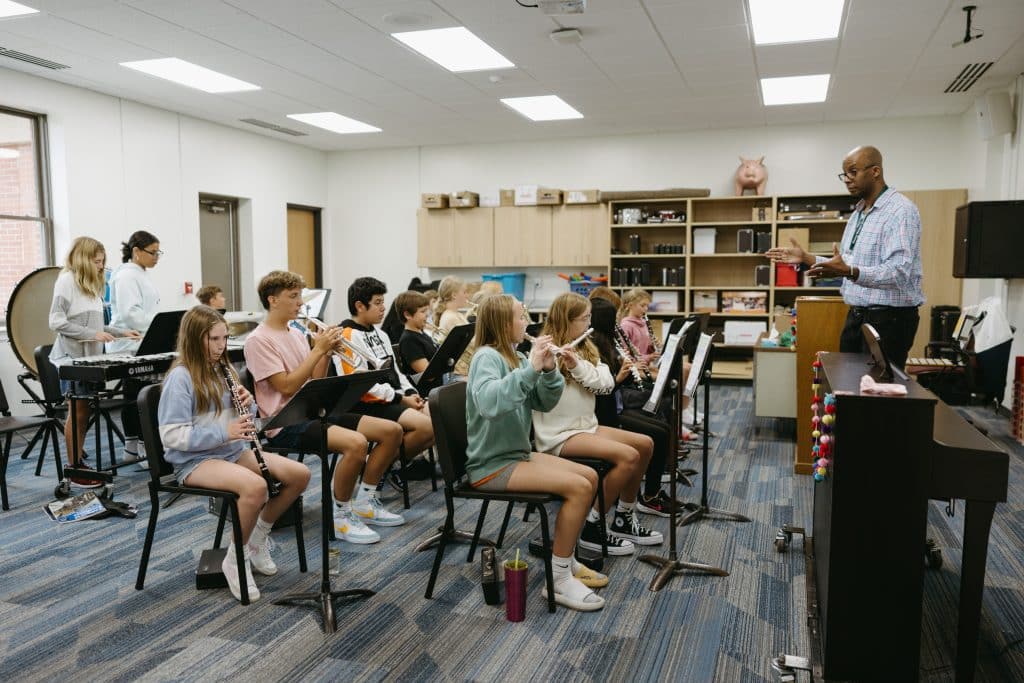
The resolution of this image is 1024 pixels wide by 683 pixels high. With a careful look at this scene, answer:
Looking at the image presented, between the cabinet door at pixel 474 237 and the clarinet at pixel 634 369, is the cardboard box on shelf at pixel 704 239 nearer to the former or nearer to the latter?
the cabinet door at pixel 474 237

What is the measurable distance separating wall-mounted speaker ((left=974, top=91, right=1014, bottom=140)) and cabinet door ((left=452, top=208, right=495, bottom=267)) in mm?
5066

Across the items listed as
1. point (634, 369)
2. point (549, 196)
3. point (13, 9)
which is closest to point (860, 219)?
point (634, 369)

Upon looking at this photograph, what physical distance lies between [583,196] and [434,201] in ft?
6.17

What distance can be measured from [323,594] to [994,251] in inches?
232

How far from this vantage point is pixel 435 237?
30.8 ft

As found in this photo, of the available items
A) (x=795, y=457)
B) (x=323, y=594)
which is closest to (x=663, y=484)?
(x=795, y=457)

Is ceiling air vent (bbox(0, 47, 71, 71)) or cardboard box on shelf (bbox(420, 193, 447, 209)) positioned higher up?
ceiling air vent (bbox(0, 47, 71, 71))

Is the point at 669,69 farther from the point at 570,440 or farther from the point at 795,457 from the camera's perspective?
the point at 570,440

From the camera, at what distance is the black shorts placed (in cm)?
400

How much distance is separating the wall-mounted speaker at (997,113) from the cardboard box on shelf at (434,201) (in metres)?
5.67

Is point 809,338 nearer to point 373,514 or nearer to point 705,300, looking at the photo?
point 373,514

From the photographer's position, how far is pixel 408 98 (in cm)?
692

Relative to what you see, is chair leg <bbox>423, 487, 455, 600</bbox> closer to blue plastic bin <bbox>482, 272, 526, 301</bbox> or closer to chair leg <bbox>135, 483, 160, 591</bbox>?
chair leg <bbox>135, 483, 160, 591</bbox>

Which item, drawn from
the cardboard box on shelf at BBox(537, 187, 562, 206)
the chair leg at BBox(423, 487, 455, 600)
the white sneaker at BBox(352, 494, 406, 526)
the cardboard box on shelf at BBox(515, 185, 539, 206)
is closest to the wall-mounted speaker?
the cardboard box on shelf at BBox(537, 187, 562, 206)
